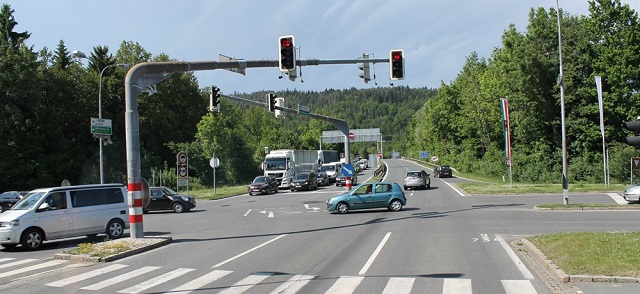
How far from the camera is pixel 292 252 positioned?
14008 millimetres

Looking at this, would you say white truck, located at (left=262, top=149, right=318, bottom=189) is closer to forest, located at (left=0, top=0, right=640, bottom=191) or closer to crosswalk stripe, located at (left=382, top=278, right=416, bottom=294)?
forest, located at (left=0, top=0, right=640, bottom=191)

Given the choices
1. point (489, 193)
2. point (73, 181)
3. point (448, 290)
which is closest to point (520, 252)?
point (448, 290)

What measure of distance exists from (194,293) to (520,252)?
7.95 metres

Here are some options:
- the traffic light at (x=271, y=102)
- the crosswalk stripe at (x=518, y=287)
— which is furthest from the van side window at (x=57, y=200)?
the traffic light at (x=271, y=102)

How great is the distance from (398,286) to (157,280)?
15.3ft

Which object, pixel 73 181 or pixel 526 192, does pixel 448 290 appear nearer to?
pixel 526 192

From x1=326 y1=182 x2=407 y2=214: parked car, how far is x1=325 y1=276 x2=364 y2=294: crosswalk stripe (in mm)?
15732

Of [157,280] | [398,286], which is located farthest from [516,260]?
[157,280]

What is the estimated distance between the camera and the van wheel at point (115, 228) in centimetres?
1831

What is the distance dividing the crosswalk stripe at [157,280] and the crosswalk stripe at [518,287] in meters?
6.29

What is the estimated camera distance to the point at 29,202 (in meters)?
17.0

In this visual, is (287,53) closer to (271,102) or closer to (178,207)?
(271,102)

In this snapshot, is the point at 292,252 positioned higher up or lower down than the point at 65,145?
lower down

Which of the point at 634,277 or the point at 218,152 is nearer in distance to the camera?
the point at 634,277
